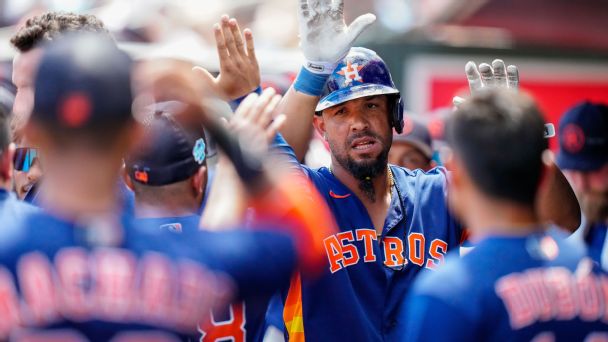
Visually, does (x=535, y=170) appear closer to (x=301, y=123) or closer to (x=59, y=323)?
(x=59, y=323)

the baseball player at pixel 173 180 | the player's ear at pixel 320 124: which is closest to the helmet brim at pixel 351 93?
the player's ear at pixel 320 124

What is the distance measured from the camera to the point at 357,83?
4.43 metres

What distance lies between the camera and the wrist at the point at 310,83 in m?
4.15

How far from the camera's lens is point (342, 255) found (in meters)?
4.13

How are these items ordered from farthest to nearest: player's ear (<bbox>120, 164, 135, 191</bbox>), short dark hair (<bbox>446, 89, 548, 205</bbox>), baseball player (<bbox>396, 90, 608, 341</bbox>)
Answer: player's ear (<bbox>120, 164, 135, 191</bbox>) < short dark hair (<bbox>446, 89, 548, 205</bbox>) < baseball player (<bbox>396, 90, 608, 341</bbox>)

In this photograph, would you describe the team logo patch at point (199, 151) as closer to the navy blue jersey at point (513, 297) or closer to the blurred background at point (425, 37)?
the navy blue jersey at point (513, 297)

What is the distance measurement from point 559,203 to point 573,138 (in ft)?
3.36

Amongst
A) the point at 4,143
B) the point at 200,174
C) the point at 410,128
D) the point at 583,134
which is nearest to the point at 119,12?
the point at 410,128

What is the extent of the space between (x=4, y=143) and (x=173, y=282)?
0.69 metres

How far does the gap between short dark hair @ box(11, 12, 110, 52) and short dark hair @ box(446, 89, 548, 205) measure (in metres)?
1.85

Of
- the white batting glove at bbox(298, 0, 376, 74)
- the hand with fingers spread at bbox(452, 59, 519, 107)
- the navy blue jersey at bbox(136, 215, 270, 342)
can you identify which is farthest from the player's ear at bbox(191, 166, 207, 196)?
the hand with fingers spread at bbox(452, 59, 519, 107)

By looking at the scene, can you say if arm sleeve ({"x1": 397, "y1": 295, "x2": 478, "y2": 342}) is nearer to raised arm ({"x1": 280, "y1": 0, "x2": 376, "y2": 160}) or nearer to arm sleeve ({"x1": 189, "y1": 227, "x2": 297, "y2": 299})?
arm sleeve ({"x1": 189, "y1": 227, "x2": 297, "y2": 299})

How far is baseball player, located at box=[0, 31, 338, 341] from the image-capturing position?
223cm

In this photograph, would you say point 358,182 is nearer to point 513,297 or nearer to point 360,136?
point 360,136
